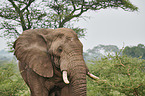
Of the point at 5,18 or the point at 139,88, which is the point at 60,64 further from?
the point at 5,18

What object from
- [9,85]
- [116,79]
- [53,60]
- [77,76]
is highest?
[53,60]

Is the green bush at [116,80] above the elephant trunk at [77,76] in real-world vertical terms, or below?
below

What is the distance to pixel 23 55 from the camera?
9.76 feet

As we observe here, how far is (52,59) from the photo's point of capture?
110 inches

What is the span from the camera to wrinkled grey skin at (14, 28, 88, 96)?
94.9 inches

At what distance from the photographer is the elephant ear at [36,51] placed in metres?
2.78

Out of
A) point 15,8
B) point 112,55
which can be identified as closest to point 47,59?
point 112,55

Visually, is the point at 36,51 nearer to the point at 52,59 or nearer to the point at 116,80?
the point at 52,59

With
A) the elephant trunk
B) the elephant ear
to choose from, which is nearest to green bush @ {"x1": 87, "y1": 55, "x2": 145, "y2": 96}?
the elephant trunk

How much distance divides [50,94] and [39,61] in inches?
31.4

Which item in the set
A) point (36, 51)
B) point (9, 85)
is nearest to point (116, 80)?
point (36, 51)

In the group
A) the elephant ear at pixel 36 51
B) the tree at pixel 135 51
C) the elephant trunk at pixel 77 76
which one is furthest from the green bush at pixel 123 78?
the tree at pixel 135 51

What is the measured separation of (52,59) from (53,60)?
3cm

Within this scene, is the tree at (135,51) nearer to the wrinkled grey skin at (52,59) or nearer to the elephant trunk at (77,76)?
the wrinkled grey skin at (52,59)
